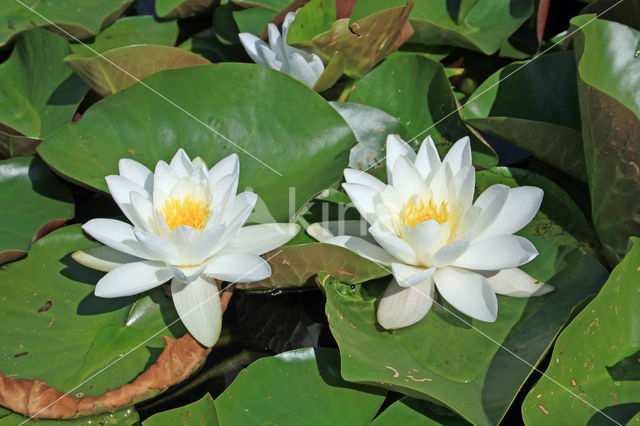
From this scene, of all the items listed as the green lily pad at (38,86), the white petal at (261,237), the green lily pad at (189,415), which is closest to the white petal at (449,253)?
the white petal at (261,237)

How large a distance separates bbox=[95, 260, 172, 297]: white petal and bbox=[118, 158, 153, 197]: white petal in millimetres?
262

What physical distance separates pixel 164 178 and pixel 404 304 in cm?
79

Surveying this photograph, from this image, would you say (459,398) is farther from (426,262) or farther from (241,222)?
(241,222)

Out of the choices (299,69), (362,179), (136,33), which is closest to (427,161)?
(362,179)

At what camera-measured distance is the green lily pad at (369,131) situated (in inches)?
80.7

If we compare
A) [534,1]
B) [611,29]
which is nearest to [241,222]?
[611,29]

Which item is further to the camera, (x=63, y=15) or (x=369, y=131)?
(x=63, y=15)

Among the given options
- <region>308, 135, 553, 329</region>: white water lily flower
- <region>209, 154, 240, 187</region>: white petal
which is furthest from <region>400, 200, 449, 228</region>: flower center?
<region>209, 154, 240, 187</region>: white petal

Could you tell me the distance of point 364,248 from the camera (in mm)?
1700

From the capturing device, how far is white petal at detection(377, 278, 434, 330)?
63.7 inches

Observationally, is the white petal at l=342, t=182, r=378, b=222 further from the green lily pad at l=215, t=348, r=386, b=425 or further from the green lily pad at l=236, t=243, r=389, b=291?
the green lily pad at l=215, t=348, r=386, b=425

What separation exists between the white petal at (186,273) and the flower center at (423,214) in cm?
58

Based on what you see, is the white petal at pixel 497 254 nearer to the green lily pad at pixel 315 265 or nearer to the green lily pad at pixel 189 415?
the green lily pad at pixel 315 265

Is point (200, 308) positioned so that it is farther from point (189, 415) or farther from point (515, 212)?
point (515, 212)
